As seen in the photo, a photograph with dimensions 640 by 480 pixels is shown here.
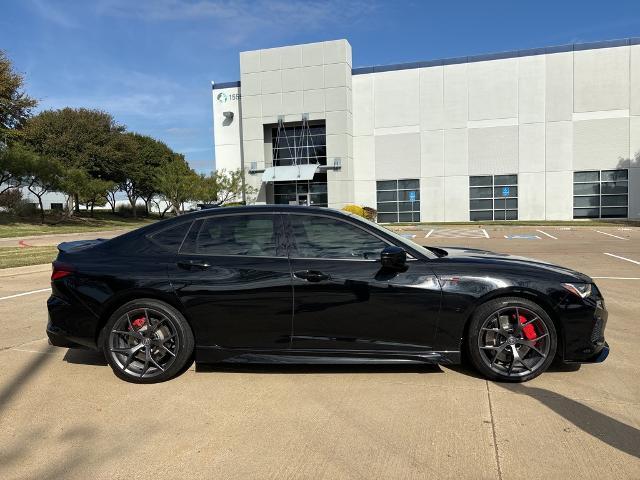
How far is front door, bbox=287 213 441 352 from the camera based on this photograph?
13.7ft

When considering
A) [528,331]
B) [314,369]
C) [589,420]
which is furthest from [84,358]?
[589,420]

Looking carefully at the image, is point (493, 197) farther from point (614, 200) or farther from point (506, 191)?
point (614, 200)

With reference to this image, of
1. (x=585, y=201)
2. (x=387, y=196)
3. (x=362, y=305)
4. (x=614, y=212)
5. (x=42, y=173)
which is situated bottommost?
(x=362, y=305)

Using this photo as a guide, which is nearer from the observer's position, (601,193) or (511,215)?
(601,193)

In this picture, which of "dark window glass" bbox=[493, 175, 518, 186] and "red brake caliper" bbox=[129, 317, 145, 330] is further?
Answer: "dark window glass" bbox=[493, 175, 518, 186]

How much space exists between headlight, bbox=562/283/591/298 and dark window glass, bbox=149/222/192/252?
3374 mm

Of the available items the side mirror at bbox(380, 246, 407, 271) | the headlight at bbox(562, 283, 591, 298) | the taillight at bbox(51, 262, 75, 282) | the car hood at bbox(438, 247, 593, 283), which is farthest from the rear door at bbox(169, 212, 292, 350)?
the headlight at bbox(562, 283, 591, 298)

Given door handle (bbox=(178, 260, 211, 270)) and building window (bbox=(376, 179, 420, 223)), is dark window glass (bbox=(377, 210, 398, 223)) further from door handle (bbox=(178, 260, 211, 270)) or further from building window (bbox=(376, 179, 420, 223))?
door handle (bbox=(178, 260, 211, 270))

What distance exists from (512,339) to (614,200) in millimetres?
38386

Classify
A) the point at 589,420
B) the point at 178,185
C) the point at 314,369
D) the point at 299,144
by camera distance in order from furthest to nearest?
the point at 178,185 → the point at 299,144 → the point at 314,369 → the point at 589,420

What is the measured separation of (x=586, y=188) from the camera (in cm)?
3694

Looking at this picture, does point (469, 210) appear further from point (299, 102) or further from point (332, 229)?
point (332, 229)

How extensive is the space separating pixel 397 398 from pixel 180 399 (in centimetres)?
174

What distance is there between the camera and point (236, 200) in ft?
138
